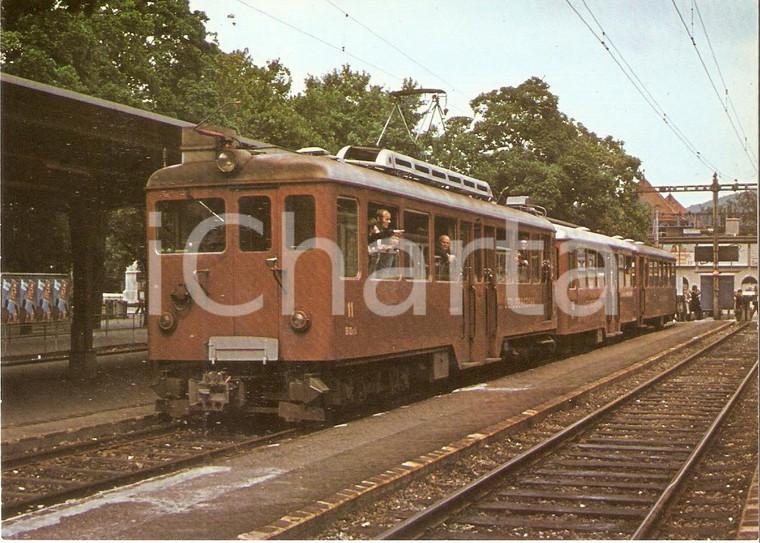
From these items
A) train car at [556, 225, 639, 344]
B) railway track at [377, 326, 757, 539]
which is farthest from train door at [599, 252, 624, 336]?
railway track at [377, 326, 757, 539]

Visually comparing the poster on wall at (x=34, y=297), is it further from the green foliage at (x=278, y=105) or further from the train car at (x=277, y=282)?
the train car at (x=277, y=282)

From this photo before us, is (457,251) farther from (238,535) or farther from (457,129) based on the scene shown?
(457,129)

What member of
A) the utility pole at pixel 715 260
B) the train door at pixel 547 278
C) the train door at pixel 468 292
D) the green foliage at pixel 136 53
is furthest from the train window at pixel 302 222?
the utility pole at pixel 715 260

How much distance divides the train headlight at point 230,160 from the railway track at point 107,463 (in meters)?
2.88

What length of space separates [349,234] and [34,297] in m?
14.4

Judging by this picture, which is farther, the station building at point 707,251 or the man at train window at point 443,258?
the station building at point 707,251

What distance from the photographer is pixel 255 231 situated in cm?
1074

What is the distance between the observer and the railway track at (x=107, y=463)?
311 inches

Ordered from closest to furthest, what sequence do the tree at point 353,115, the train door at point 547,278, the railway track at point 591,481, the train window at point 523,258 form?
the railway track at point 591,481 < the train window at point 523,258 < the train door at point 547,278 < the tree at point 353,115

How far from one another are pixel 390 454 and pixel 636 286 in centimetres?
2074

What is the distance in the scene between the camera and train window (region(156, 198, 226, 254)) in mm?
10906

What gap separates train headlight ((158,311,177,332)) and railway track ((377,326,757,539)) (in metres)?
4.13

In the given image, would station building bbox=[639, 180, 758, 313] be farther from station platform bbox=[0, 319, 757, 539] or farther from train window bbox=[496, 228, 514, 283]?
station platform bbox=[0, 319, 757, 539]

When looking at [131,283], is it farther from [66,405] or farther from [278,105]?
[66,405]
